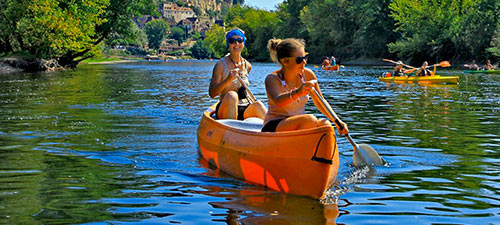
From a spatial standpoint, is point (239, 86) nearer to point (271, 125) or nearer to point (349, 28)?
point (271, 125)

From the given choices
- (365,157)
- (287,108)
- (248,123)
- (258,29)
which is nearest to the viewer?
(287,108)

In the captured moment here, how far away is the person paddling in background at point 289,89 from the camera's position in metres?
6.36

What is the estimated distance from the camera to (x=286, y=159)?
638 cm

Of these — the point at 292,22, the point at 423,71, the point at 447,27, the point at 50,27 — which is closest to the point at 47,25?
the point at 50,27

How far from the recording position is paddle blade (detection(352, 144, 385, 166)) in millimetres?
7945

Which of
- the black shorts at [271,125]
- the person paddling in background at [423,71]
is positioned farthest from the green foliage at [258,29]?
the black shorts at [271,125]

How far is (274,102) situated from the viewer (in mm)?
6617

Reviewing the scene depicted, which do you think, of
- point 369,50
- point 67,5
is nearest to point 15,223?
point 67,5

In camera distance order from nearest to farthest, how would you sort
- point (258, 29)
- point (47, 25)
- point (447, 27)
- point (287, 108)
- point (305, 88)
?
1. point (305, 88)
2. point (287, 108)
3. point (47, 25)
4. point (447, 27)
5. point (258, 29)

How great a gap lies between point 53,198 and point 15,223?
3.24ft

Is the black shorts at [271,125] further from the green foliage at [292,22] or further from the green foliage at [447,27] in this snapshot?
the green foliage at [292,22]

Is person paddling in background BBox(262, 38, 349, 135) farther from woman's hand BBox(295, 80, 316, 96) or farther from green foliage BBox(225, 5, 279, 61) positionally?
green foliage BBox(225, 5, 279, 61)

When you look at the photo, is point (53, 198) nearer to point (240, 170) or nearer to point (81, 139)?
point (240, 170)

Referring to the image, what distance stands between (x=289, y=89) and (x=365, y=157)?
1.89 metres
